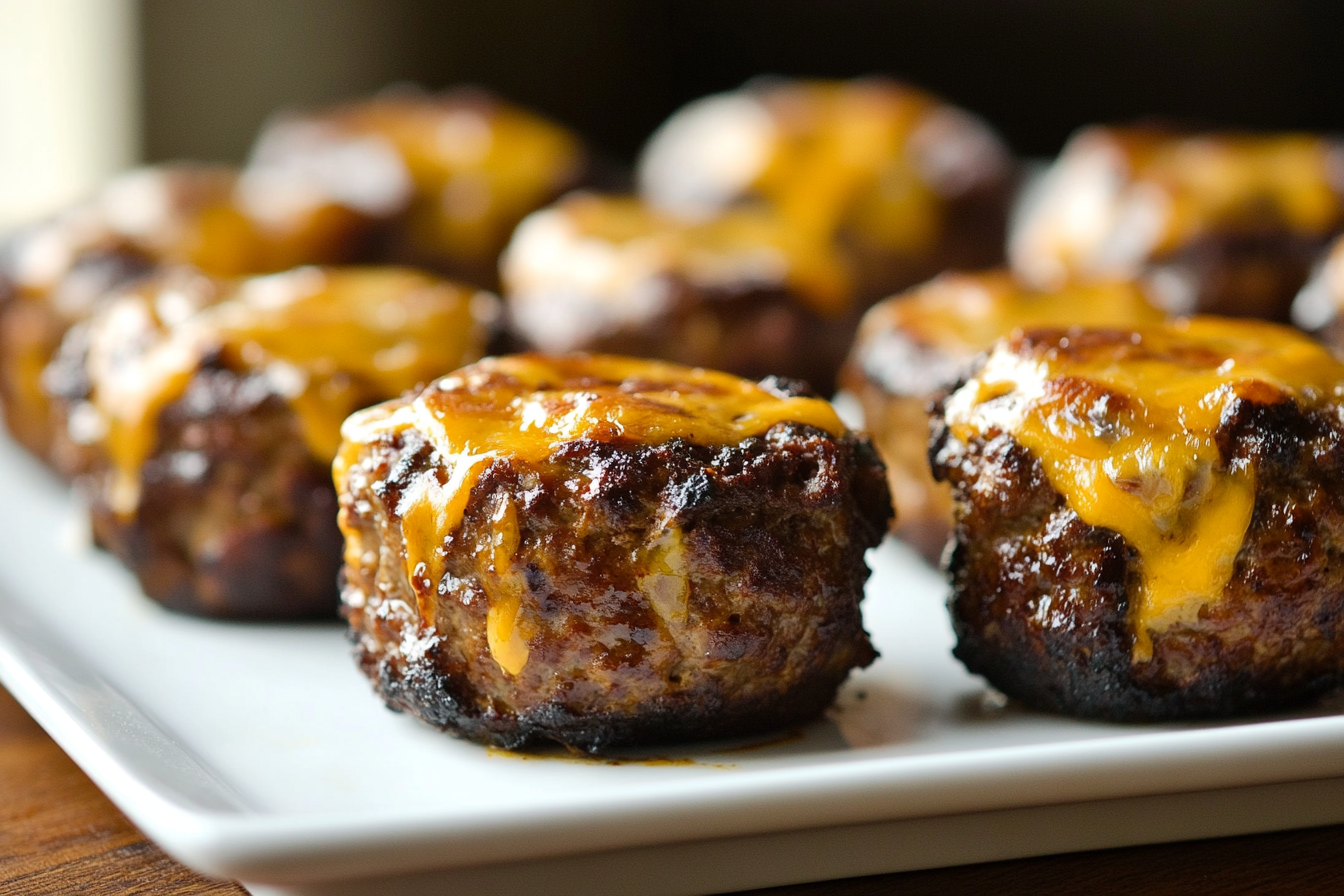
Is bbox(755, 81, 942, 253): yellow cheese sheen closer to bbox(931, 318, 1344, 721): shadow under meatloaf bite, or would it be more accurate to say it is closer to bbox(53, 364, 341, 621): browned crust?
bbox(53, 364, 341, 621): browned crust

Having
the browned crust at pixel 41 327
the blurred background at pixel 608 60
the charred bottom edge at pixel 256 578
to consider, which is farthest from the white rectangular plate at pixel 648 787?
the blurred background at pixel 608 60

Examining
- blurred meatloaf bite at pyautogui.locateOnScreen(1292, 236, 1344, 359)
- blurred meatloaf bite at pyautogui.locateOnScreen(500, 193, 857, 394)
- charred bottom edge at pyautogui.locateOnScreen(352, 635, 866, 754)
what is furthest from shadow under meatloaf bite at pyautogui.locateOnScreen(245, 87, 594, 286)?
charred bottom edge at pyautogui.locateOnScreen(352, 635, 866, 754)

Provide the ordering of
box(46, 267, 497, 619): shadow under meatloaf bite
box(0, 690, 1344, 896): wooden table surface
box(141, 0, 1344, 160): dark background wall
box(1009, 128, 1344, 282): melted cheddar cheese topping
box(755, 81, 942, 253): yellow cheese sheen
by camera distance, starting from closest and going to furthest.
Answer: box(0, 690, 1344, 896): wooden table surface → box(46, 267, 497, 619): shadow under meatloaf bite → box(1009, 128, 1344, 282): melted cheddar cheese topping → box(755, 81, 942, 253): yellow cheese sheen → box(141, 0, 1344, 160): dark background wall

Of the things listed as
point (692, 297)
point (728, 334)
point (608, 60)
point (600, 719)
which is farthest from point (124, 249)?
point (608, 60)

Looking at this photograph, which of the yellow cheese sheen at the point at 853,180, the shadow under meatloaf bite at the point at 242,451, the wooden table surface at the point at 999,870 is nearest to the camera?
the wooden table surface at the point at 999,870

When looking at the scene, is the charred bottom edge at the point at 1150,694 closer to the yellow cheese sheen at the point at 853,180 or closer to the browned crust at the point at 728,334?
the browned crust at the point at 728,334

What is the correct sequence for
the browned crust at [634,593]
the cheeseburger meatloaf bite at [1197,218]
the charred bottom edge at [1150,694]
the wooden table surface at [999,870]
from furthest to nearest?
the cheeseburger meatloaf bite at [1197,218]
the charred bottom edge at [1150,694]
the browned crust at [634,593]
the wooden table surface at [999,870]

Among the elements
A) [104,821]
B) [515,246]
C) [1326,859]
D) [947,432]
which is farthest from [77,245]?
[1326,859]

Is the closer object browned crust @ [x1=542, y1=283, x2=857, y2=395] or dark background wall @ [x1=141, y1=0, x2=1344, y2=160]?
browned crust @ [x1=542, y1=283, x2=857, y2=395]
